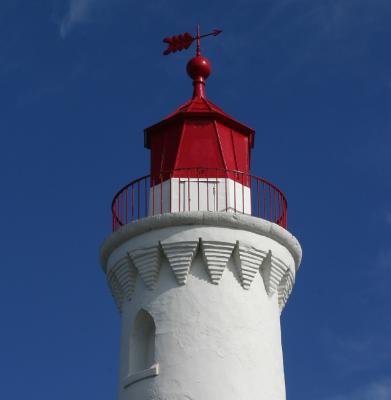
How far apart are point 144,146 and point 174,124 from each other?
76 centimetres

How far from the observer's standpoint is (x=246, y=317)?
55.3 feet

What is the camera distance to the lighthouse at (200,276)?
53.8ft

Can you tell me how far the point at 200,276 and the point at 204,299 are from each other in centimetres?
40

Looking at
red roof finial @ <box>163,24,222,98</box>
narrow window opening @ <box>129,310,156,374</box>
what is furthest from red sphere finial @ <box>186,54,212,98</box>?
narrow window opening @ <box>129,310,156,374</box>

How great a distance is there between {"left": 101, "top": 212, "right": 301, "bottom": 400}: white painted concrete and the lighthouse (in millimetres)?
15

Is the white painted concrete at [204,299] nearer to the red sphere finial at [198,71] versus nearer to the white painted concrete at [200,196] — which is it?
the white painted concrete at [200,196]

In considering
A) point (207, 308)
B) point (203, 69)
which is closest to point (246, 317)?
point (207, 308)

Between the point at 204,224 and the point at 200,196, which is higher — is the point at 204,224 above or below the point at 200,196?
below

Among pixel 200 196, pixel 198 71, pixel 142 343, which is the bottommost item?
pixel 142 343

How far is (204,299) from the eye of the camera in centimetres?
1680

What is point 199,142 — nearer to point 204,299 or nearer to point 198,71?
point 198,71

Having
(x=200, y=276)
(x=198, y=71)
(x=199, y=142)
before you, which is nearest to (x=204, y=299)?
(x=200, y=276)

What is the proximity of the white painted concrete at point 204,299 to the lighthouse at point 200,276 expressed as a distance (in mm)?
15

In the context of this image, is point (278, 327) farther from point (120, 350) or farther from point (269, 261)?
point (120, 350)
